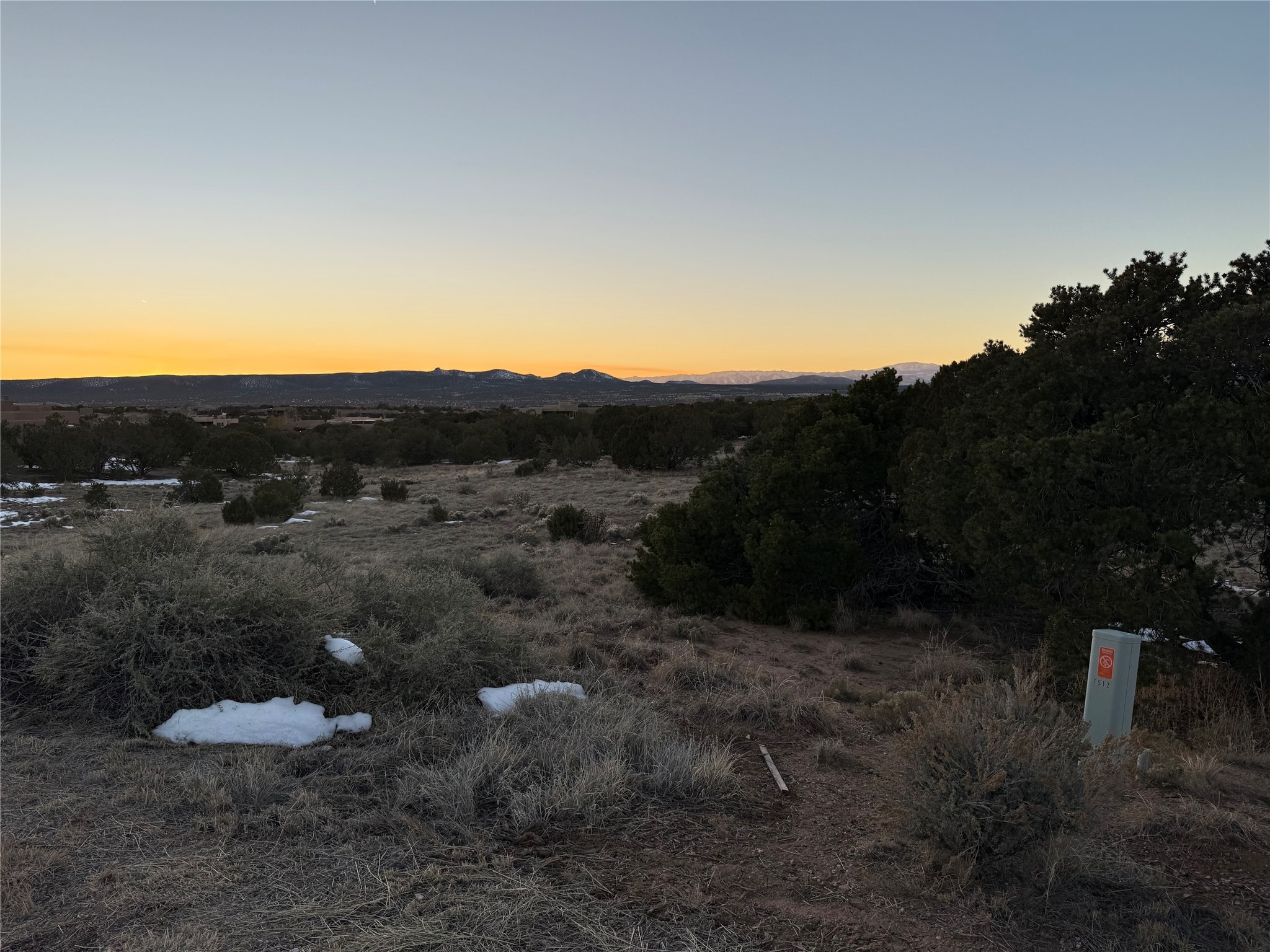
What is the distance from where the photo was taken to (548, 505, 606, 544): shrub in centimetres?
1502

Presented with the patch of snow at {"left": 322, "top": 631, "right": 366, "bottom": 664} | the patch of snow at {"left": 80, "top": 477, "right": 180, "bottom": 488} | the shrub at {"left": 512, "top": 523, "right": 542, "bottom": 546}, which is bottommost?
the patch of snow at {"left": 80, "top": 477, "right": 180, "bottom": 488}

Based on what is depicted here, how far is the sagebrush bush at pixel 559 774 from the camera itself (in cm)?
414

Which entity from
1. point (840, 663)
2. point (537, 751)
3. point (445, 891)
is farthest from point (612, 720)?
point (840, 663)

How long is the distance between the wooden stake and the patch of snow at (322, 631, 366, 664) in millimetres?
2907

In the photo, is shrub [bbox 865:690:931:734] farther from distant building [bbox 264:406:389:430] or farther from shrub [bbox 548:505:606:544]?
distant building [bbox 264:406:389:430]

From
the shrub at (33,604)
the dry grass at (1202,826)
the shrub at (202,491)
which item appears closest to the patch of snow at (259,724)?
the shrub at (33,604)

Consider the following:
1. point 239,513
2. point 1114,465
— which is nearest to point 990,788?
point 1114,465

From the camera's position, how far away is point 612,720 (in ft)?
17.1

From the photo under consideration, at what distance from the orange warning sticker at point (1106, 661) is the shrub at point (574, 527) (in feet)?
34.8

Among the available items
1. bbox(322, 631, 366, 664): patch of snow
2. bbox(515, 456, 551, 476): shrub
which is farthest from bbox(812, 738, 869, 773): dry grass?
bbox(515, 456, 551, 476): shrub

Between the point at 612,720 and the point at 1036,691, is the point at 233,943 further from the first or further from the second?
the point at 1036,691

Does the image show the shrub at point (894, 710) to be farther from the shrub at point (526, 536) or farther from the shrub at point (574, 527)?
the shrub at point (526, 536)

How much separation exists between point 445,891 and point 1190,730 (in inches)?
200

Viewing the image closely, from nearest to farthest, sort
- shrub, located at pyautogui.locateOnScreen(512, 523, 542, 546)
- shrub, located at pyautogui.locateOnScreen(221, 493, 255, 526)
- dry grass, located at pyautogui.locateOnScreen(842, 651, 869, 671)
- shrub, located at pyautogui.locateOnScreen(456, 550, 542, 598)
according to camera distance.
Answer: dry grass, located at pyautogui.locateOnScreen(842, 651, 869, 671) < shrub, located at pyautogui.locateOnScreen(456, 550, 542, 598) < shrub, located at pyautogui.locateOnScreen(512, 523, 542, 546) < shrub, located at pyautogui.locateOnScreen(221, 493, 255, 526)
